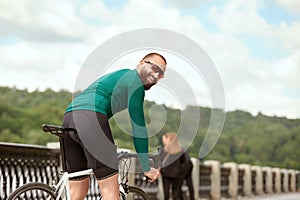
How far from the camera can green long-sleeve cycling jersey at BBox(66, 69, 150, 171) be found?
5.27m

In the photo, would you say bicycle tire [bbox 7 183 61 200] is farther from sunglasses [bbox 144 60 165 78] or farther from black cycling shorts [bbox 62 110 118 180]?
sunglasses [bbox 144 60 165 78]

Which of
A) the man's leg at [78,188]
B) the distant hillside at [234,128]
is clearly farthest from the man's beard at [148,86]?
the distant hillside at [234,128]

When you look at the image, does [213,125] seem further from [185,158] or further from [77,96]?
[185,158]

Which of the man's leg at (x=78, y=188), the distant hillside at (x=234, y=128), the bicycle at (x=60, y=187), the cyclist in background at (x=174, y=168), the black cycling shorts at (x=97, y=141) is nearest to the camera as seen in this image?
the black cycling shorts at (x=97, y=141)

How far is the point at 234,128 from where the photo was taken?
410ft

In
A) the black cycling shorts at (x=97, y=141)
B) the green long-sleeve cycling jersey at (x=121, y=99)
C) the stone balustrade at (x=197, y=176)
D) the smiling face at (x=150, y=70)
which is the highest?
the smiling face at (x=150, y=70)

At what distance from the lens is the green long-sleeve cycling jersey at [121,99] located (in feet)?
17.3

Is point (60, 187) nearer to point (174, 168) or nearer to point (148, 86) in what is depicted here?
point (148, 86)

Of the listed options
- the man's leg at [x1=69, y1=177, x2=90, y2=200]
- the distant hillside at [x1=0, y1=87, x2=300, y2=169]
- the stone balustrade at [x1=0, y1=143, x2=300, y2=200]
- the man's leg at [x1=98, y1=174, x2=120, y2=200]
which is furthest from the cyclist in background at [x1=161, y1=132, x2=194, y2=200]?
the distant hillside at [x1=0, y1=87, x2=300, y2=169]

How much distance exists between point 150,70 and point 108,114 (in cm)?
47

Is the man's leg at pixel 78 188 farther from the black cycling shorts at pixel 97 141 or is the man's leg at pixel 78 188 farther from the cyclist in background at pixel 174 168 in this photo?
the cyclist in background at pixel 174 168

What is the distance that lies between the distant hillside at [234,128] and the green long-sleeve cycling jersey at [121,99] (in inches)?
3752

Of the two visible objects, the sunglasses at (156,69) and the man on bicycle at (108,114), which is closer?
the man on bicycle at (108,114)

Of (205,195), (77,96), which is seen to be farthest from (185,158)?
(77,96)
